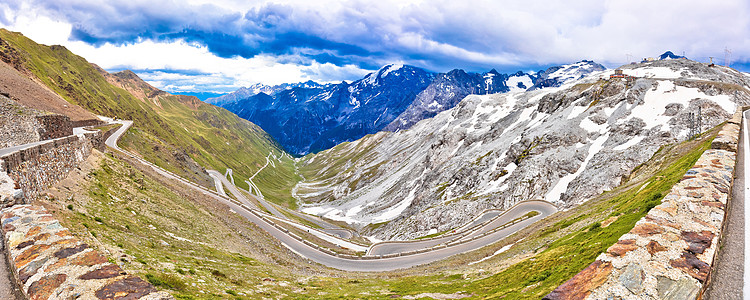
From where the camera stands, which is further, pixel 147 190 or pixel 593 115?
pixel 593 115

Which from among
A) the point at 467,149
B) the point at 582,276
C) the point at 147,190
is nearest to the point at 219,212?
the point at 147,190

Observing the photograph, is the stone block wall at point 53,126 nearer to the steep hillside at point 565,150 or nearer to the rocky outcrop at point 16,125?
the rocky outcrop at point 16,125

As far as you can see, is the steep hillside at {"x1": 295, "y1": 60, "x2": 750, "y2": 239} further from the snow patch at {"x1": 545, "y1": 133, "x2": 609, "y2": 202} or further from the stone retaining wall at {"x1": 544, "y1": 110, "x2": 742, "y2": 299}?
the stone retaining wall at {"x1": 544, "y1": 110, "x2": 742, "y2": 299}

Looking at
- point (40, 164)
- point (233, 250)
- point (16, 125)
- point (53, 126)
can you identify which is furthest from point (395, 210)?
point (40, 164)

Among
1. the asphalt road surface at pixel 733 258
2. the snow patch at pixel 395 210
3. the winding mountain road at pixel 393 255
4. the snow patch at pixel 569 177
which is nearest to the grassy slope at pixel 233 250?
the asphalt road surface at pixel 733 258

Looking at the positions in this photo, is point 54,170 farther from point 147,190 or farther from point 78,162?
point 147,190

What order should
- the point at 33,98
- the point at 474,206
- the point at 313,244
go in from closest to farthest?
the point at 313,244 < the point at 33,98 < the point at 474,206

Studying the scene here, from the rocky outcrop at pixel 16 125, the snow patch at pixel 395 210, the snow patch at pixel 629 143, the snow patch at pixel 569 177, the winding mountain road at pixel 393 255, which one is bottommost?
the snow patch at pixel 395 210
